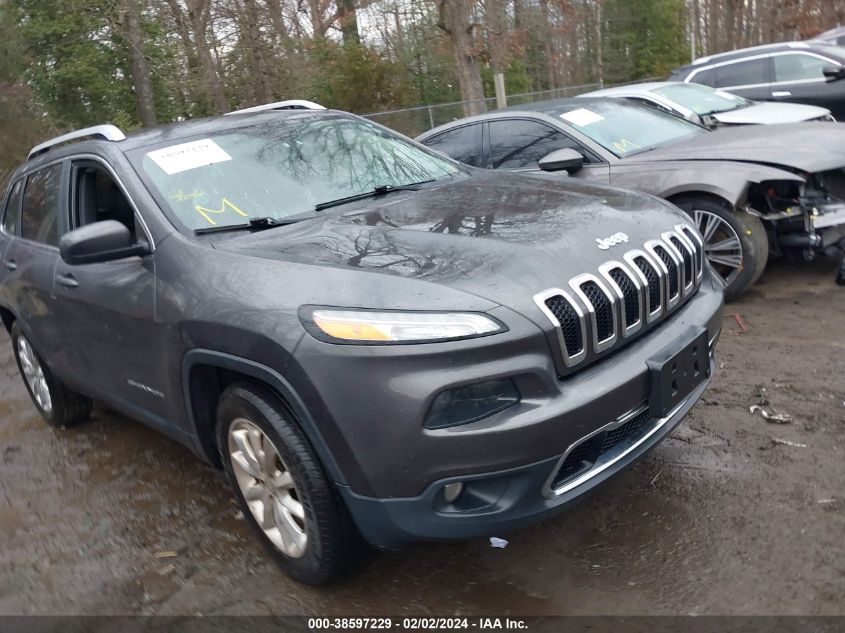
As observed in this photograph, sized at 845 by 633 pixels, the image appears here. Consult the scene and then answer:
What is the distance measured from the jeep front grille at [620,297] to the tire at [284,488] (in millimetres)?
937

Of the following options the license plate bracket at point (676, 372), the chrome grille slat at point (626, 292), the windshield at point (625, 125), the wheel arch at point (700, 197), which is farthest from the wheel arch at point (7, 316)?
the wheel arch at point (700, 197)

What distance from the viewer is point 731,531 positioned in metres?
2.99

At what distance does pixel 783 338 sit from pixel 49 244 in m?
4.30

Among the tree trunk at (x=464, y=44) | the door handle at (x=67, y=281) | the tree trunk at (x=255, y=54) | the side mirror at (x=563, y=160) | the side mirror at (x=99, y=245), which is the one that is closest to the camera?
the side mirror at (x=99, y=245)

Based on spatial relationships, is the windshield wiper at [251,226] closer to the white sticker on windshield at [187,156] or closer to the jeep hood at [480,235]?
the jeep hood at [480,235]

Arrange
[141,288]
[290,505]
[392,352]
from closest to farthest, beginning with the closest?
1. [392,352]
2. [290,505]
3. [141,288]

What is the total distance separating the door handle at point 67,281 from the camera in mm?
3778

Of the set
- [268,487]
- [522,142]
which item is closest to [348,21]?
[522,142]

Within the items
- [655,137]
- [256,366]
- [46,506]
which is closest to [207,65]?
[655,137]

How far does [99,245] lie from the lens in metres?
3.13

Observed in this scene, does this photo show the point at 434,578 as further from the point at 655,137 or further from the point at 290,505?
the point at 655,137


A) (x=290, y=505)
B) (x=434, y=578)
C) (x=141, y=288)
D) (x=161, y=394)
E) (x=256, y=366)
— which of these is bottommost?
(x=434, y=578)

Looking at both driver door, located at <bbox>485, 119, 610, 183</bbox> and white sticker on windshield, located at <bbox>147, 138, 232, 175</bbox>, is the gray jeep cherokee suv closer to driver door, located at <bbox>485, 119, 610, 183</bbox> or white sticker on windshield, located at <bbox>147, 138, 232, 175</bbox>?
white sticker on windshield, located at <bbox>147, 138, 232, 175</bbox>

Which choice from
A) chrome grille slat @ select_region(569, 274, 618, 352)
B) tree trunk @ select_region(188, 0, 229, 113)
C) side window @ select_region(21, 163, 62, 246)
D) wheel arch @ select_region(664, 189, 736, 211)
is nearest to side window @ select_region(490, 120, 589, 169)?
wheel arch @ select_region(664, 189, 736, 211)
